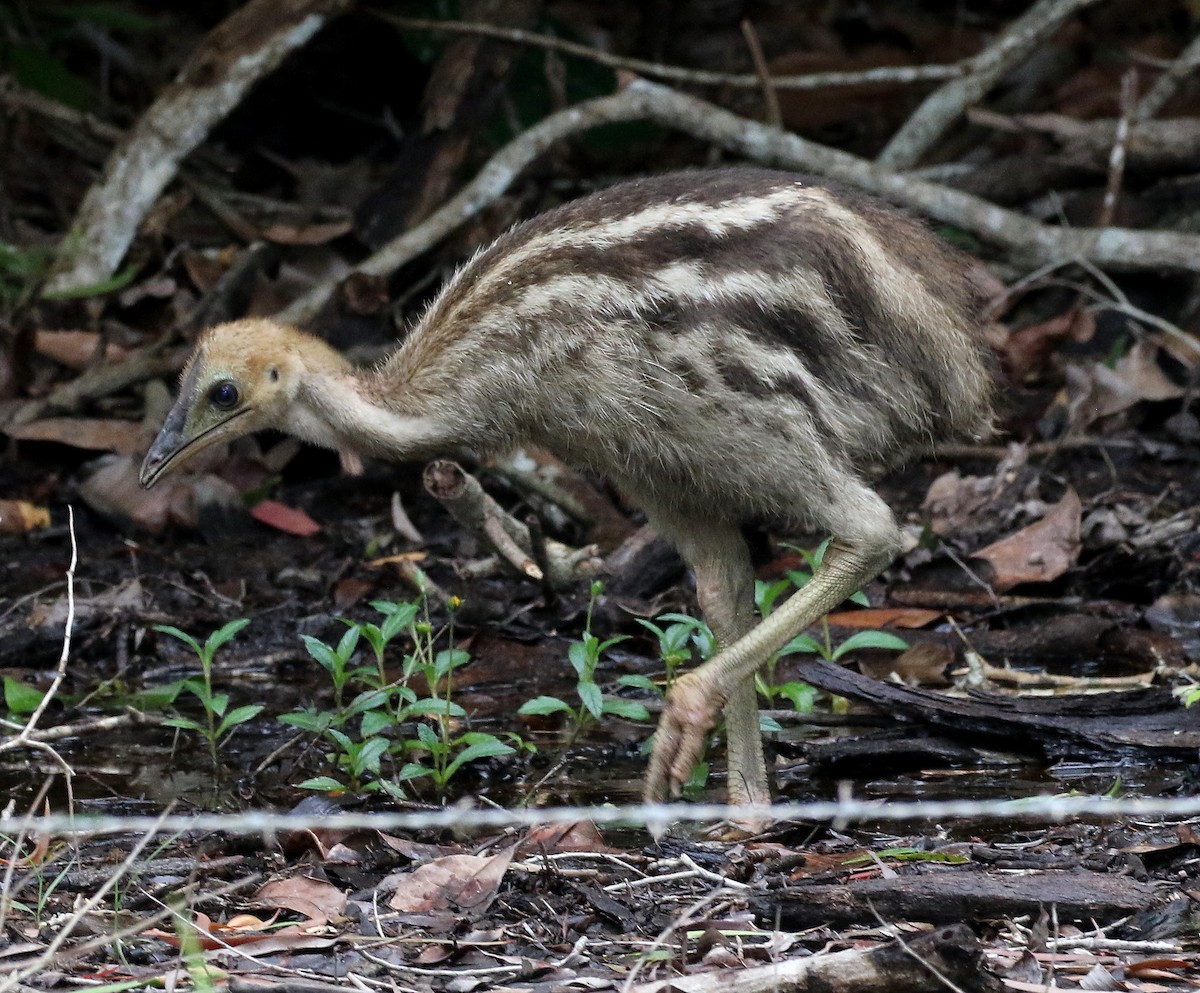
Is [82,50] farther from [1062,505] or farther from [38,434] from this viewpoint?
[1062,505]

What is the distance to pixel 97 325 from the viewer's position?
8703 millimetres

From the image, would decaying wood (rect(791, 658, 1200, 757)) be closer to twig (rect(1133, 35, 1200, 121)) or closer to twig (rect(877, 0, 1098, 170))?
twig (rect(877, 0, 1098, 170))

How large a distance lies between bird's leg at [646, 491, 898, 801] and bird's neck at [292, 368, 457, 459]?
3.42ft

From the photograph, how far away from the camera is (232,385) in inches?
203

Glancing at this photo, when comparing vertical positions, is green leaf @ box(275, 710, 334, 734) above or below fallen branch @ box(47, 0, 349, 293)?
below

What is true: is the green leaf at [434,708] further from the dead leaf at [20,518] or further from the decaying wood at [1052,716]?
the dead leaf at [20,518]

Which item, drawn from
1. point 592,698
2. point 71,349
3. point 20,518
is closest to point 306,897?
point 592,698

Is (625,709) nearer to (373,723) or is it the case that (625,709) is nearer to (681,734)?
(681,734)

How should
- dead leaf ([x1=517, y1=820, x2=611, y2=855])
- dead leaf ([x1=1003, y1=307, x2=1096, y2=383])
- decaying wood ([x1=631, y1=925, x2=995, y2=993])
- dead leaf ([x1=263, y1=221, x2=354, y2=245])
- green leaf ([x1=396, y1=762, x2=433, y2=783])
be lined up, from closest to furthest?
decaying wood ([x1=631, y1=925, x2=995, y2=993]) → dead leaf ([x1=517, y1=820, x2=611, y2=855]) → green leaf ([x1=396, y1=762, x2=433, y2=783]) → dead leaf ([x1=1003, y1=307, x2=1096, y2=383]) → dead leaf ([x1=263, y1=221, x2=354, y2=245])

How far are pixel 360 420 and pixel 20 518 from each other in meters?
3.04

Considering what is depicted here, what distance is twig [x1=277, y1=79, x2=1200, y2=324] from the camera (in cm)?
817

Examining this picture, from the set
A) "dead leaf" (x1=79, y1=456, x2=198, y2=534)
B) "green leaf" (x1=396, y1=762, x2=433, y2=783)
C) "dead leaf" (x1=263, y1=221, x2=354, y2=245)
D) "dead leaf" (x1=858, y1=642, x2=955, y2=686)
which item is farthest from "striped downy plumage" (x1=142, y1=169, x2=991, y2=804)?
"dead leaf" (x1=263, y1=221, x2=354, y2=245)

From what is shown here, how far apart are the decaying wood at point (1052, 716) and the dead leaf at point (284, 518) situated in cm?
302

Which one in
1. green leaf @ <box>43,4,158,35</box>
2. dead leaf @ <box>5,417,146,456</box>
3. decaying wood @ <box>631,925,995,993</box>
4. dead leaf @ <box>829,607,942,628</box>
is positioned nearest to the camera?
decaying wood @ <box>631,925,995,993</box>
